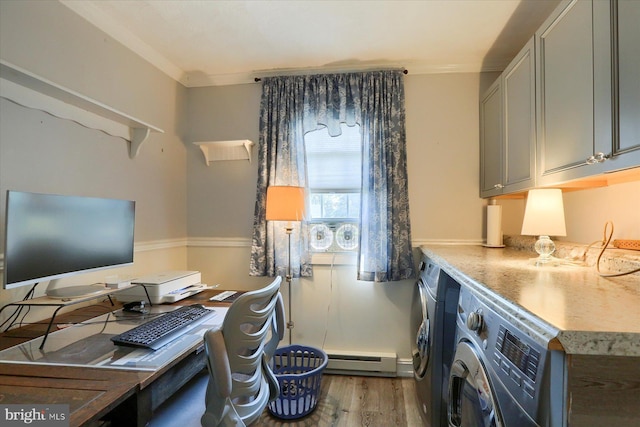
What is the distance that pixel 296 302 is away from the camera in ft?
7.89

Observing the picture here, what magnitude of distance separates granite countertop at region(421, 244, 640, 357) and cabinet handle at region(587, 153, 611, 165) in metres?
0.44

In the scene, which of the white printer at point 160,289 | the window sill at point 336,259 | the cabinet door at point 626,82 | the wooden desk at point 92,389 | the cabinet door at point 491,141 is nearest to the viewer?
the wooden desk at point 92,389

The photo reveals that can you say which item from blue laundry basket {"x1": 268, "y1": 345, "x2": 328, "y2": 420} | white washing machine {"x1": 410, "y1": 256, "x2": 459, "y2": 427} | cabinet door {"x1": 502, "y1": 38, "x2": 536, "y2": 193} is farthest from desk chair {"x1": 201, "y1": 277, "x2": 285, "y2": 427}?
cabinet door {"x1": 502, "y1": 38, "x2": 536, "y2": 193}

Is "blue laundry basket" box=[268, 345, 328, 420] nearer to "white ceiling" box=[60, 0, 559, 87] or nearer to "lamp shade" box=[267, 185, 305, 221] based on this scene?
"lamp shade" box=[267, 185, 305, 221]

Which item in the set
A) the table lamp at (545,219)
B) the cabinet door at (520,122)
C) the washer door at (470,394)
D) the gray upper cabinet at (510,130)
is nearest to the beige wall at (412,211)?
the gray upper cabinet at (510,130)

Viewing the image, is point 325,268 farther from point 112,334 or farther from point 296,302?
point 112,334

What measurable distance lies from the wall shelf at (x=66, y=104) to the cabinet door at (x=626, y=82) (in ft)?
7.04

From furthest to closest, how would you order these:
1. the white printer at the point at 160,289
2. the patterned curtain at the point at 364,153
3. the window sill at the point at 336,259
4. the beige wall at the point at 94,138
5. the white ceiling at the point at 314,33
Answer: the window sill at the point at 336,259 → the patterned curtain at the point at 364,153 → the white ceiling at the point at 314,33 → the white printer at the point at 160,289 → the beige wall at the point at 94,138

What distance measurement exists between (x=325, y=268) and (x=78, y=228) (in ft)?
5.19

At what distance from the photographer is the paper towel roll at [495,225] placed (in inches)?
82.4

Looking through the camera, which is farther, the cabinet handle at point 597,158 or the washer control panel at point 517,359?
the cabinet handle at point 597,158

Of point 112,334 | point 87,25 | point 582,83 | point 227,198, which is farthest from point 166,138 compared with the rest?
point 582,83

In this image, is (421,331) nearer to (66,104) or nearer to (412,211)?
(412,211)

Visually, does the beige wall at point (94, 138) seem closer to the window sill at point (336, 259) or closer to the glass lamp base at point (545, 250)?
the window sill at point (336, 259)
